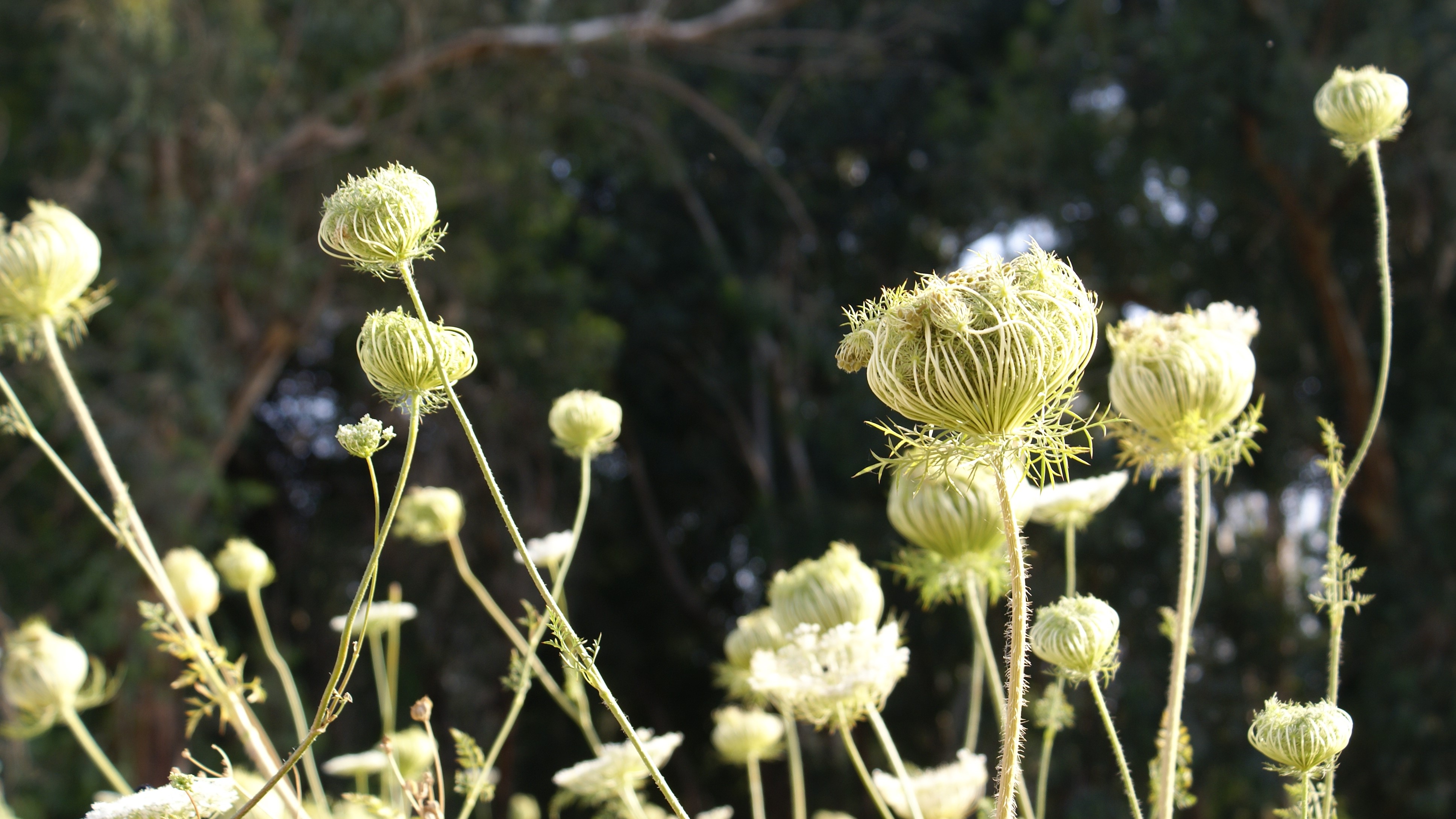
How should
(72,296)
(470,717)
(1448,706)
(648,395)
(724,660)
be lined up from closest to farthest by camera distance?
(72,296), (1448,706), (470,717), (724,660), (648,395)

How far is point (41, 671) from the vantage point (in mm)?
1646

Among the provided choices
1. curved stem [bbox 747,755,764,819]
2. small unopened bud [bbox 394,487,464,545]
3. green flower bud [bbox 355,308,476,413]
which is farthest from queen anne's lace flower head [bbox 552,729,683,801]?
green flower bud [bbox 355,308,476,413]

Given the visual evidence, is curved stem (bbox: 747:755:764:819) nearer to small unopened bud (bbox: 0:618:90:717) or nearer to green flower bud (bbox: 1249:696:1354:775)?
green flower bud (bbox: 1249:696:1354:775)

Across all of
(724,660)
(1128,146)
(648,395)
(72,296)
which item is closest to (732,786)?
(724,660)

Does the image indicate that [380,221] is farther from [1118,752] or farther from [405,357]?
[1118,752]

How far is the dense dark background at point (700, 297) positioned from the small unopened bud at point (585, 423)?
369 cm

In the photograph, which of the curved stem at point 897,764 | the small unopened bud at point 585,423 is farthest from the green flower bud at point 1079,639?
the small unopened bud at point 585,423

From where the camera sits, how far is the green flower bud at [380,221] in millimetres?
887

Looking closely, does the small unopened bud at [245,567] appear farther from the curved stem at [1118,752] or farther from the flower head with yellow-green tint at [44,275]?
the curved stem at [1118,752]

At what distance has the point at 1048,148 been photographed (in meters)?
7.09

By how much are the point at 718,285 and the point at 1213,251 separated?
376 cm

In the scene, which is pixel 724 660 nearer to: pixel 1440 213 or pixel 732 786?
pixel 732 786

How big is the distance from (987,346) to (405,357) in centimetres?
48

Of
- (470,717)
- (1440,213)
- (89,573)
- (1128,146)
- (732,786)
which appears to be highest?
(1128,146)
